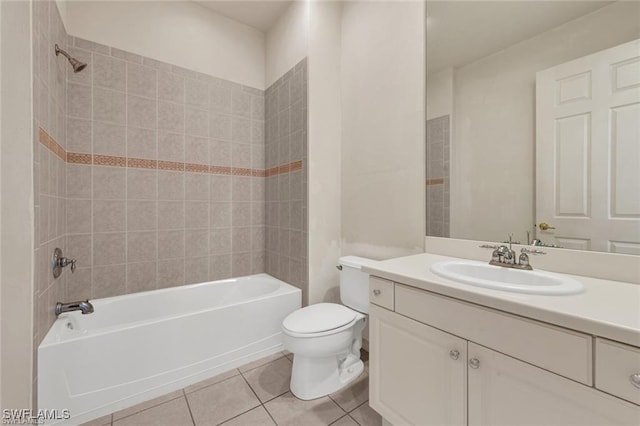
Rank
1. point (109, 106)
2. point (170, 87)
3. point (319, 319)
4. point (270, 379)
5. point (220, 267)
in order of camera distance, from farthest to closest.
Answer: point (220, 267) → point (170, 87) → point (109, 106) → point (270, 379) → point (319, 319)

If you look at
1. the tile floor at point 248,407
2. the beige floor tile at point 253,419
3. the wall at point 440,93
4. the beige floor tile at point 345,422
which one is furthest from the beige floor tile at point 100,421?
the wall at point 440,93

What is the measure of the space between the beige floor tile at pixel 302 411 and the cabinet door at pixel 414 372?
1.10 feet

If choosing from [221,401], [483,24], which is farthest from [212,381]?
[483,24]

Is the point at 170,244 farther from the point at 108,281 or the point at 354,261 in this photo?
the point at 354,261

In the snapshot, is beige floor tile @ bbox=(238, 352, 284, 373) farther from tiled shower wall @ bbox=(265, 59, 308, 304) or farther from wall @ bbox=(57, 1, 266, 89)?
wall @ bbox=(57, 1, 266, 89)

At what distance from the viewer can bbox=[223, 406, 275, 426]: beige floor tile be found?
4.38 ft

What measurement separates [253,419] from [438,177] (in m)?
1.66

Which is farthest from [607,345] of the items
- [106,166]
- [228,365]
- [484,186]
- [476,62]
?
[106,166]

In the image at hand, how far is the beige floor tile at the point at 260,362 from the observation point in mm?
1821

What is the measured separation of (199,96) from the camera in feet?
7.63

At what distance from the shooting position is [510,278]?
3.75ft

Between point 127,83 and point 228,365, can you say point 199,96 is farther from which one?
point 228,365

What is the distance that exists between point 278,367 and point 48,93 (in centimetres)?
213

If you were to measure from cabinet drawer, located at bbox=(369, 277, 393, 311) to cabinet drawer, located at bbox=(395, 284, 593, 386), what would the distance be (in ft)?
0.31
